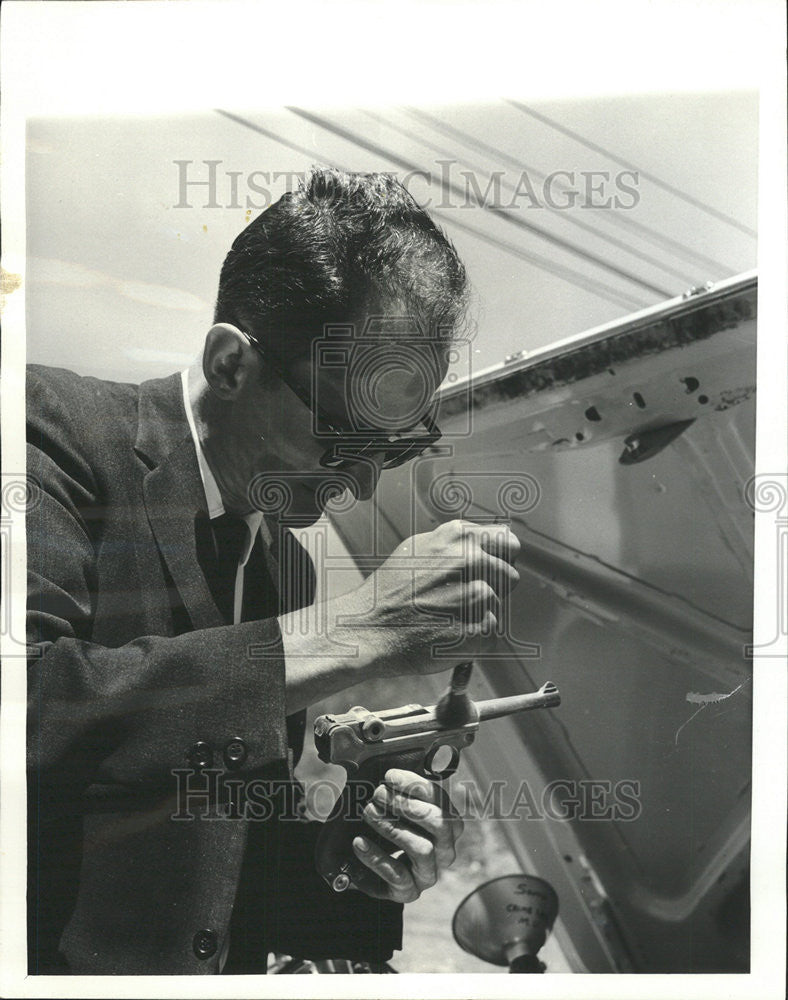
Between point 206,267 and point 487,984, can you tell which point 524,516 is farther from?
point 487,984

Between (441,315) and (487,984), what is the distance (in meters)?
1.34

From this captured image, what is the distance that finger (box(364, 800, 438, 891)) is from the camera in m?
1.81

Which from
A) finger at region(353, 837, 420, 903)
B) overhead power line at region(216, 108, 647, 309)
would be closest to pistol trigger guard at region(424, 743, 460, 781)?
finger at region(353, 837, 420, 903)

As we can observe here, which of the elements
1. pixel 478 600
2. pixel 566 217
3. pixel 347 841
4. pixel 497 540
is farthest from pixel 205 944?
pixel 566 217

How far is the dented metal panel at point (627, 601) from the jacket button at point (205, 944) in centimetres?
61

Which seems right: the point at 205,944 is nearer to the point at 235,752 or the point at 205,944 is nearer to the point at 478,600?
the point at 235,752

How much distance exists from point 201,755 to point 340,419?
69 centimetres

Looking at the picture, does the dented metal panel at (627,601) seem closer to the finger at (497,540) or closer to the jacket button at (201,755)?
the finger at (497,540)

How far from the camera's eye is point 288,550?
1.80 m

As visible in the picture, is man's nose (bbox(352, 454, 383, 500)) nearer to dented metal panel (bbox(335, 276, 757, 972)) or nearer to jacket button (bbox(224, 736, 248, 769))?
dented metal panel (bbox(335, 276, 757, 972))

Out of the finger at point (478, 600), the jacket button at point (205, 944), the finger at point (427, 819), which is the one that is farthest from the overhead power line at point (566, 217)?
the jacket button at point (205, 944)

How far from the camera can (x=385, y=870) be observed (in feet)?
5.94

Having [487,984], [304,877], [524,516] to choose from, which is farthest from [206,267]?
[487,984]

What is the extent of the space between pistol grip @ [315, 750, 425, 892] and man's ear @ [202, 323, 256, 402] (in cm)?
79
